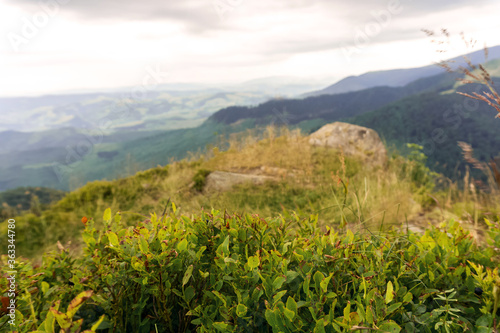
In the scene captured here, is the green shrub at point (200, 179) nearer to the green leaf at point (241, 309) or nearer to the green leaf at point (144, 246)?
the green leaf at point (144, 246)

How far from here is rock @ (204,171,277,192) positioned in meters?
7.42

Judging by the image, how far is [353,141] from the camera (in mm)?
10586

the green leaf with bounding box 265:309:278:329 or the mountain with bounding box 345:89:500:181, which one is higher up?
the green leaf with bounding box 265:309:278:329

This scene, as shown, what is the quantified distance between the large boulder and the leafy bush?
8182 mm

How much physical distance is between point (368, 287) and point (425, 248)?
498 millimetres

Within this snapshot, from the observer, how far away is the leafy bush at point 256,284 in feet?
3.41

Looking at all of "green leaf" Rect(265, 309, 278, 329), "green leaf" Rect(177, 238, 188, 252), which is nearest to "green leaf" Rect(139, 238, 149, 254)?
"green leaf" Rect(177, 238, 188, 252)

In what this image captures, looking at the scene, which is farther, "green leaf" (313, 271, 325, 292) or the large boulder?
the large boulder

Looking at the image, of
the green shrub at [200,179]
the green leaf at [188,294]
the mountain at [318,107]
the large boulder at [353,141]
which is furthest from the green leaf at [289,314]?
the mountain at [318,107]

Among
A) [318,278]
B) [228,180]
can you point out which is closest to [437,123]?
[228,180]

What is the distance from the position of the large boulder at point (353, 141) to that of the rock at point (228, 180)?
2.98 meters

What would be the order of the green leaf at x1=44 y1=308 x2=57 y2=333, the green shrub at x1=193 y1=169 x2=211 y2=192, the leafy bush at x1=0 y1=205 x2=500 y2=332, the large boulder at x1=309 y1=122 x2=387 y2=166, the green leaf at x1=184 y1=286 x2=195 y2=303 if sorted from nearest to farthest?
the green leaf at x1=44 y1=308 x2=57 y2=333 → the leafy bush at x1=0 y1=205 x2=500 y2=332 → the green leaf at x1=184 y1=286 x2=195 y2=303 → the green shrub at x1=193 y1=169 x2=211 y2=192 → the large boulder at x1=309 y1=122 x2=387 y2=166


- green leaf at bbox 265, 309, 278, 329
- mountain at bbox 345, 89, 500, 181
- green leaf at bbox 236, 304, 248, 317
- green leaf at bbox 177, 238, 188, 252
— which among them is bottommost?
mountain at bbox 345, 89, 500, 181

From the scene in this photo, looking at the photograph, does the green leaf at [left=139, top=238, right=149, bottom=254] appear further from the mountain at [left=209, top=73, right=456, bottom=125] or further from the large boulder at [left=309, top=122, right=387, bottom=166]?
the mountain at [left=209, top=73, right=456, bottom=125]
